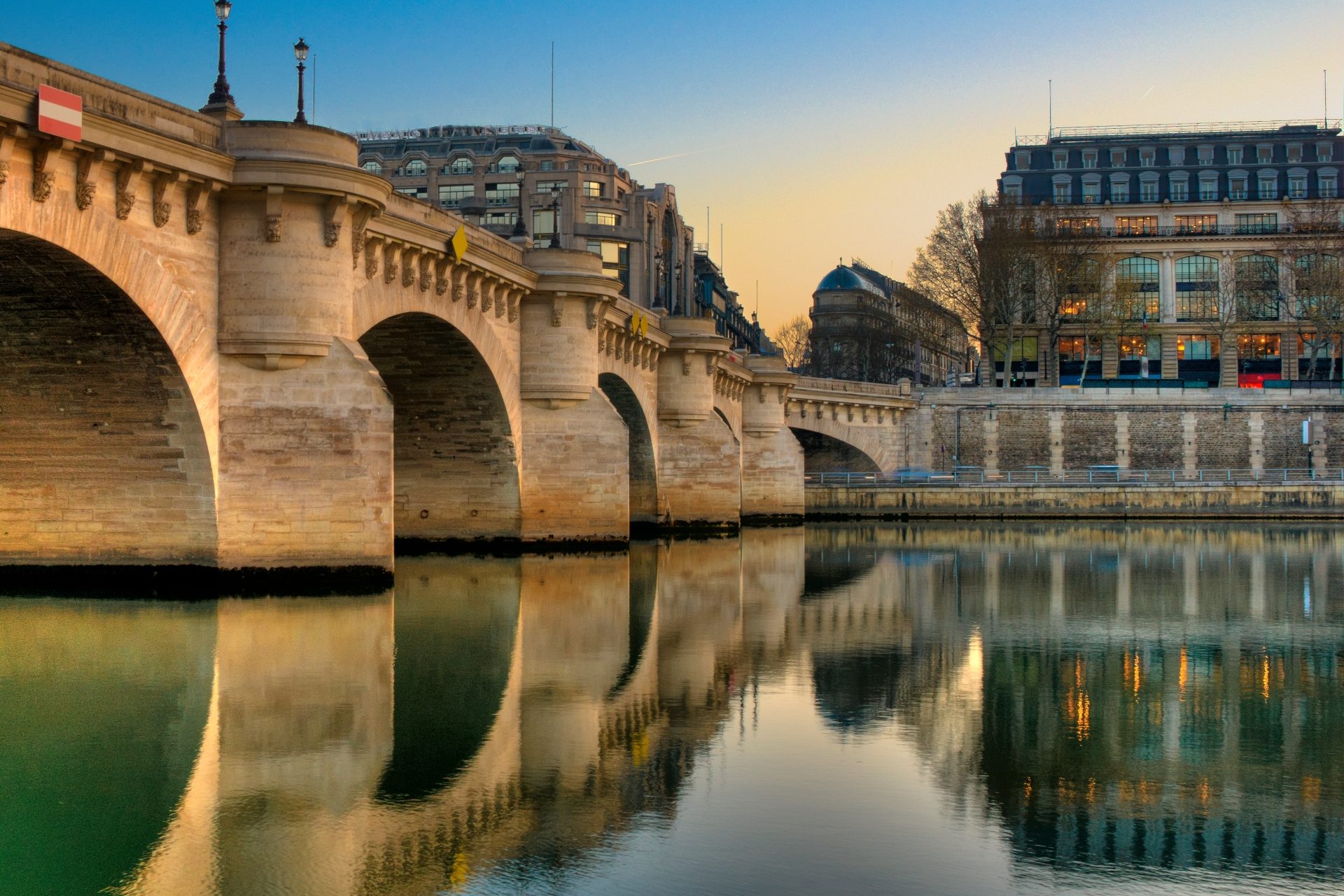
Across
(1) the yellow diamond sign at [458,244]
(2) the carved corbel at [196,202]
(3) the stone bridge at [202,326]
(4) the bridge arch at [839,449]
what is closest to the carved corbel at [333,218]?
(3) the stone bridge at [202,326]

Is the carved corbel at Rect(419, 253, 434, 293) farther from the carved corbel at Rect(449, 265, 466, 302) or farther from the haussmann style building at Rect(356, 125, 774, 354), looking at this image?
the haussmann style building at Rect(356, 125, 774, 354)

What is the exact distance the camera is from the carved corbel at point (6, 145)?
21469mm

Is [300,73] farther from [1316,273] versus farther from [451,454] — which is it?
[1316,273]

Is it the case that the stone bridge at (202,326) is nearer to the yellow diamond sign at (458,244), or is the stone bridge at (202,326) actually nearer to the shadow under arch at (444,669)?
the yellow diamond sign at (458,244)

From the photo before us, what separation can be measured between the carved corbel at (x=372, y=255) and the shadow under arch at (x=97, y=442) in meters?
6.27

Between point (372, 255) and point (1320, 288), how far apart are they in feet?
265

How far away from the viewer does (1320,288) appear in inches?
3844

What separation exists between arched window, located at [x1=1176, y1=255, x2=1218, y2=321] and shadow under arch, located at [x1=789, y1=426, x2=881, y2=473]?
3565 centimetres

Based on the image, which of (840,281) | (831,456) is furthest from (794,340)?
(831,456)

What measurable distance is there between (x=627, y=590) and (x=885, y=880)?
75.8 ft

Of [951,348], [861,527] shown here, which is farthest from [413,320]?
[951,348]

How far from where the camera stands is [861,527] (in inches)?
2734

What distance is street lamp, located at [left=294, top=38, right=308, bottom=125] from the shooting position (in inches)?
1101

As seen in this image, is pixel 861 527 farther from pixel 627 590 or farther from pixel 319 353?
pixel 319 353
